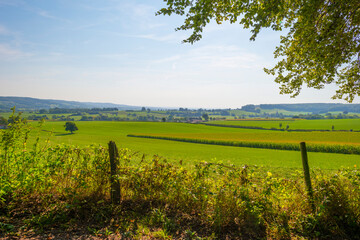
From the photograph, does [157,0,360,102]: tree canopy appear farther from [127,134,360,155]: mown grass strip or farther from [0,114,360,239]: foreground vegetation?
[127,134,360,155]: mown grass strip

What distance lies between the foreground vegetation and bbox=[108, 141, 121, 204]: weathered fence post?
155mm

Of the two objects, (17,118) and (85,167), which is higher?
(17,118)

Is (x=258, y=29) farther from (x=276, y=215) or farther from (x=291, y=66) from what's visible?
(x=276, y=215)

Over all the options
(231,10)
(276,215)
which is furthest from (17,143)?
(231,10)

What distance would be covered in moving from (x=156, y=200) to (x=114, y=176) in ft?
4.29

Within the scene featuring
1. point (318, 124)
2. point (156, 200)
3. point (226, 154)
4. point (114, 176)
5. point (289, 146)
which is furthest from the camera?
point (318, 124)

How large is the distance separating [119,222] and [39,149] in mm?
3066

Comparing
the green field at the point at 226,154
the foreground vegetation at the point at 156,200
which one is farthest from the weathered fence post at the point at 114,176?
the green field at the point at 226,154

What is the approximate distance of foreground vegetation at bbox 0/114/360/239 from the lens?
4.38 meters

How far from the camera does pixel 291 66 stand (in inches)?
371

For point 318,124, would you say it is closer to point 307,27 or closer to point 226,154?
point 226,154

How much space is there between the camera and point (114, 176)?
202 inches

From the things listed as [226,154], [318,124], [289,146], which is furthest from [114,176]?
[318,124]

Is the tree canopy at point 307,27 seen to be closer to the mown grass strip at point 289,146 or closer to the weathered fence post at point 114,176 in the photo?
the weathered fence post at point 114,176
